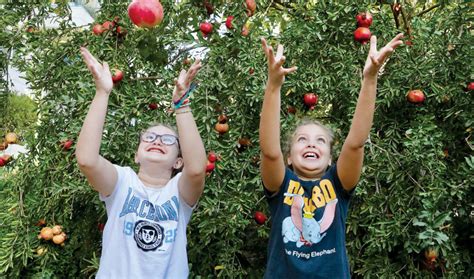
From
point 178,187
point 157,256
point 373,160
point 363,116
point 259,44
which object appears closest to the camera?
point 363,116

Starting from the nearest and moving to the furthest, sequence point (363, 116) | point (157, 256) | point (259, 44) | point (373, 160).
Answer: point (363, 116)
point (157, 256)
point (373, 160)
point (259, 44)

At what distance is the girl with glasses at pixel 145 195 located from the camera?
6.01 ft

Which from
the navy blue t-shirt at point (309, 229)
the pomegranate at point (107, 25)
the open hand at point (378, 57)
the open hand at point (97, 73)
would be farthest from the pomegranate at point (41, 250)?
the open hand at point (378, 57)

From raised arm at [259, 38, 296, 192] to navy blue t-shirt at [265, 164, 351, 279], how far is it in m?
0.09

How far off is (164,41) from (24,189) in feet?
3.78

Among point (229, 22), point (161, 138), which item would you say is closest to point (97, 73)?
point (161, 138)

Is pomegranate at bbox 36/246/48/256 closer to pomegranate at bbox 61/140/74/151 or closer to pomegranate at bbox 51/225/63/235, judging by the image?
pomegranate at bbox 51/225/63/235

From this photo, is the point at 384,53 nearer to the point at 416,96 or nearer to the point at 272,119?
the point at 272,119

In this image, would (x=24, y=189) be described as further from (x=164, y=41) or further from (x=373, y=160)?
(x=373, y=160)

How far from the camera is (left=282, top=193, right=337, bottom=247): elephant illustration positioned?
71.8 inches

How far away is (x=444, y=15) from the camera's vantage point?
2.78 m

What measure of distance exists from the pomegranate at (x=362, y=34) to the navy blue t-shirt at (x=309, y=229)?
0.97 metres

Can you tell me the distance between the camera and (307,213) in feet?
6.07

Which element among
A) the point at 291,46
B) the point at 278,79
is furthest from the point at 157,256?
the point at 291,46
